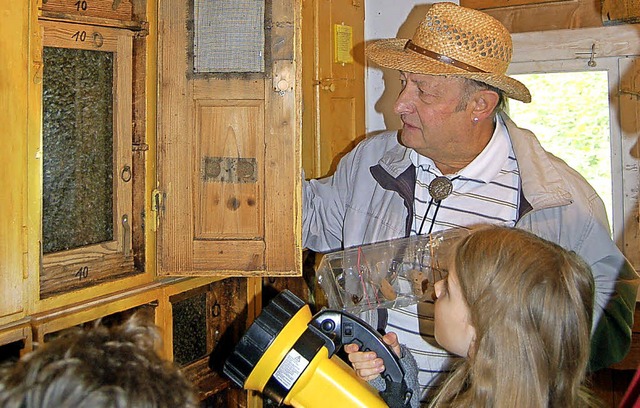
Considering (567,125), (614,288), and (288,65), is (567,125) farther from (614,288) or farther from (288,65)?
(288,65)

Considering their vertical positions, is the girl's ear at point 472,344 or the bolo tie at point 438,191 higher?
the bolo tie at point 438,191

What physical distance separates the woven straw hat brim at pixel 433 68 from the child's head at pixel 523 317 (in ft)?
2.11

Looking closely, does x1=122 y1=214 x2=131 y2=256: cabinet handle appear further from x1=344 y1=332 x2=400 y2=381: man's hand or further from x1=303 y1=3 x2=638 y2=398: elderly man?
x1=344 y1=332 x2=400 y2=381: man's hand

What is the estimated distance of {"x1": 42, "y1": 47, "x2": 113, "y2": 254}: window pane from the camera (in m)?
1.65

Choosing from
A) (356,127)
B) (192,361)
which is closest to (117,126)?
(192,361)

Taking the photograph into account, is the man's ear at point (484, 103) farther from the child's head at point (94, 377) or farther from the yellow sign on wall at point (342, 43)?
the child's head at point (94, 377)

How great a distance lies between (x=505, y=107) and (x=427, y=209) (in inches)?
15.6

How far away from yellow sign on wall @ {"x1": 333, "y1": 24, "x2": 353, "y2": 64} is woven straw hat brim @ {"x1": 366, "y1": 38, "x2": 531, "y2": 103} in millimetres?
857

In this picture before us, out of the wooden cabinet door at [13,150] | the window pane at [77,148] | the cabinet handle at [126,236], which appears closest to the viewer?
the wooden cabinet door at [13,150]

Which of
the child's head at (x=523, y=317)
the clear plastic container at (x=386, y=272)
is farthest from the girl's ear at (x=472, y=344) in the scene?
the clear plastic container at (x=386, y=272)

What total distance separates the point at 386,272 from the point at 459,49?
593mm

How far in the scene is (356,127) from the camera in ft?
10.2

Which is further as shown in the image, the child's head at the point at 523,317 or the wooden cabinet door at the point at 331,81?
the wooden cabinet door at the point at 331,81

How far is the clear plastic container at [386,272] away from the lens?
1.87 meters
